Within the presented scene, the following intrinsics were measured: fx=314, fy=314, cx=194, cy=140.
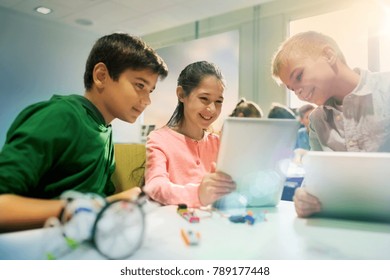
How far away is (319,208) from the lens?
1.60ft

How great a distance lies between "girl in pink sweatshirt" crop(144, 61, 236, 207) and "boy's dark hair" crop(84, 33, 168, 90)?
114 mm

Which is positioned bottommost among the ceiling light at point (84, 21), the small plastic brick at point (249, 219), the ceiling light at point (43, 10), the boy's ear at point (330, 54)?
the small plastic brick at point (249, 219)

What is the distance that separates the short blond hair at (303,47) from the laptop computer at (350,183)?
1.34 ft

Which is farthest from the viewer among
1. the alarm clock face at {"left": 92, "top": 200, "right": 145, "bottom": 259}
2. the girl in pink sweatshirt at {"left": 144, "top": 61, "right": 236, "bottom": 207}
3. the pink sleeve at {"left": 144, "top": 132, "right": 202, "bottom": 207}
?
the girl in pink sweatshirt at {"left": 144, "top": 61, "right": 236, "bottom": 207}

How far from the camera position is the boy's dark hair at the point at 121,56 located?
0.63 metres

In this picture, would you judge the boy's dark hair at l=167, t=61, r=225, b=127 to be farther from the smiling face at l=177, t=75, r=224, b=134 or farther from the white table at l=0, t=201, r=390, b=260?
the white table at l=0, t=201, r=390, b=260

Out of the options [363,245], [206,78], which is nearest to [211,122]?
[206,78]

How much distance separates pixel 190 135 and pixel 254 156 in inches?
12.7

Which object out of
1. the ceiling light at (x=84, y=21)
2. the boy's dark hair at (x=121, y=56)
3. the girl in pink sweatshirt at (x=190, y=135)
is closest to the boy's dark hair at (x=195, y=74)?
the girl in pink sweatshirt at (x=190, y=135)

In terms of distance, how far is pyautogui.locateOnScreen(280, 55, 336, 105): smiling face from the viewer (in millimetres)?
769

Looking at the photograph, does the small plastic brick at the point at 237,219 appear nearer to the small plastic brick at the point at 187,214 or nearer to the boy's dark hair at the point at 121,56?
the small plastic brick at the point at 187,214

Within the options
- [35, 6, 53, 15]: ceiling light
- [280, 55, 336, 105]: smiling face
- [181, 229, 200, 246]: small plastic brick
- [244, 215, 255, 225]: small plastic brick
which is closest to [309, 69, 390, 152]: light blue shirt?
[280, 55, 336, 105]: smiling face

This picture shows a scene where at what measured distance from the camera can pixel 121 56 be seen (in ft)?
2.07

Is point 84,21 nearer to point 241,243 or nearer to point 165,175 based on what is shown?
point 165,175
